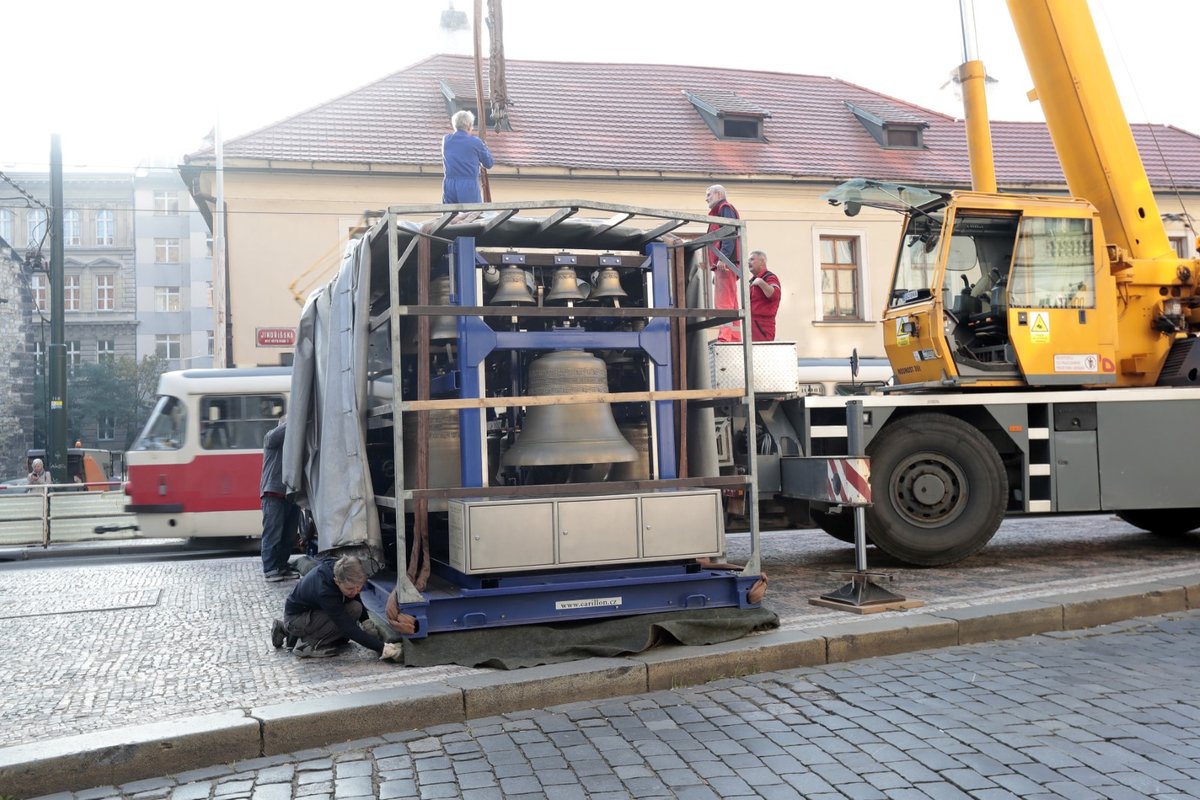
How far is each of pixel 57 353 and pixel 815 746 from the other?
58.7 ft

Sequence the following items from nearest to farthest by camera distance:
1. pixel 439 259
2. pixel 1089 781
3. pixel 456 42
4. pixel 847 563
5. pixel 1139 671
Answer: pixel 1089 781 → pixel 1139 671 → pixel 439 259 → pixel 847 563 → pixel 456 42

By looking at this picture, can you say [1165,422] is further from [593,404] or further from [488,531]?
[488,531]

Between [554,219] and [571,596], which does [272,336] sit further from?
[571,596]

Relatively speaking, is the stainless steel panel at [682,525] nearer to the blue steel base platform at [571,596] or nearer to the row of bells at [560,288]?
the blue steel base platform at [571,596]

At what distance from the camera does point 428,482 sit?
6977mm

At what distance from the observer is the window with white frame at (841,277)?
27344mm

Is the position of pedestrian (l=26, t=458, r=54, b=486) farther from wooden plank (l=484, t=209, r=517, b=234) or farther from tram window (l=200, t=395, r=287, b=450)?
wooden plank (l=484, t=209, r=517, b=234)

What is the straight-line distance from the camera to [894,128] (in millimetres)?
29469

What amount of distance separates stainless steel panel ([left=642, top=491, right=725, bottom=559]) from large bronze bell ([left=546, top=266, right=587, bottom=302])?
4.85 ft

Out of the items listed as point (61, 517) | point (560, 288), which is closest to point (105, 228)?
point (61, 517)

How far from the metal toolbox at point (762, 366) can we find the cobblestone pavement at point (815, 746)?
300 cm

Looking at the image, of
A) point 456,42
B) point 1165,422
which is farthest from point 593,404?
point 456,42

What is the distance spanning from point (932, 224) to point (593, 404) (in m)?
4.93

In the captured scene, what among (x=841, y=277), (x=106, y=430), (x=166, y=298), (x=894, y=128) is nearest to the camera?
(x=841, y=277)
